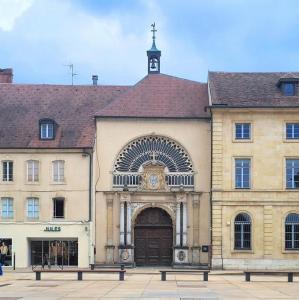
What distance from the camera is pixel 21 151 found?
61.5 meters

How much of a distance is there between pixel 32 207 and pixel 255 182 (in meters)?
14.9

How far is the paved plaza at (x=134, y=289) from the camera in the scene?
32394 mm

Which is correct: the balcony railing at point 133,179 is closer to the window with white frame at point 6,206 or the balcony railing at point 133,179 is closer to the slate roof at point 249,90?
the slate roof at point 249,90

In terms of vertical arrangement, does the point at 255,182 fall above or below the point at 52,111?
below

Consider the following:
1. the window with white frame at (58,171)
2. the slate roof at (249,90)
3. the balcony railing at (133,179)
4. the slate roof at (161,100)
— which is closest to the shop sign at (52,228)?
the window with white frame at (58,171)

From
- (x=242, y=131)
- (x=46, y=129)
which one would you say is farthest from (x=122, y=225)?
(x=242, y=131)

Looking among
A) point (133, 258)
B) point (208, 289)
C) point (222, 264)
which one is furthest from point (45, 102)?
point (208, 289)

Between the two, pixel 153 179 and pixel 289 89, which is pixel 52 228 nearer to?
pixel 153 179

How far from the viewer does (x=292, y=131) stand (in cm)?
6000

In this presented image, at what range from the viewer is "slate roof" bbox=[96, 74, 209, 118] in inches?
2441

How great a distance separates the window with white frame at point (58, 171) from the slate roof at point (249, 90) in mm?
11054

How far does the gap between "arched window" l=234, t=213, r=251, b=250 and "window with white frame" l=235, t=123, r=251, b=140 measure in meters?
5.00

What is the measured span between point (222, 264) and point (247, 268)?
1.60 meters

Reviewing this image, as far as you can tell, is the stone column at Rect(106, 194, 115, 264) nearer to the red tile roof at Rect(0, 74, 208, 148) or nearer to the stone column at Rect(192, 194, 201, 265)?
the red tile roof at Rect(0, 74, 208, 148)
